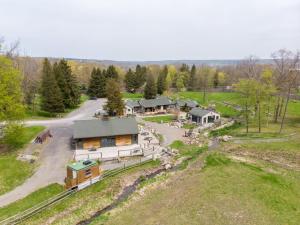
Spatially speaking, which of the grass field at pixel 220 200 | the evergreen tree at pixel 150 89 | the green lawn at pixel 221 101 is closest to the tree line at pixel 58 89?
the evergreen tree at pixel 150 89

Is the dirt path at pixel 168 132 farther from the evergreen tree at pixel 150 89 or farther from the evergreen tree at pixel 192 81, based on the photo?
the evergreen tree at pixel 192 81

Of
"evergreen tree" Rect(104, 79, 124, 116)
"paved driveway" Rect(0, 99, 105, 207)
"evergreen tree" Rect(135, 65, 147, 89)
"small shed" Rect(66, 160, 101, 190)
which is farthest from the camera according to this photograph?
"evergreen tree" Rect(135, 65, 147, 89)

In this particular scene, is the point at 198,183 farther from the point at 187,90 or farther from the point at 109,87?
the point at 187,90

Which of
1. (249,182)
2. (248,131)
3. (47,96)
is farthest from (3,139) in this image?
(248,131)

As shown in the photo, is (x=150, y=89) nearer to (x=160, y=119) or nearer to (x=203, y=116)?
(x=160, y=119)

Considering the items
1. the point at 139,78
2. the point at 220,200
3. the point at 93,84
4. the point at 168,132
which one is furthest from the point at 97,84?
the point at 220,200

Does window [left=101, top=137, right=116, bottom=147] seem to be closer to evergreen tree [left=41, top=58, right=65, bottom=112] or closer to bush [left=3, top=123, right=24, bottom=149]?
bush [left=3, top=123, right=24, bottom=149]

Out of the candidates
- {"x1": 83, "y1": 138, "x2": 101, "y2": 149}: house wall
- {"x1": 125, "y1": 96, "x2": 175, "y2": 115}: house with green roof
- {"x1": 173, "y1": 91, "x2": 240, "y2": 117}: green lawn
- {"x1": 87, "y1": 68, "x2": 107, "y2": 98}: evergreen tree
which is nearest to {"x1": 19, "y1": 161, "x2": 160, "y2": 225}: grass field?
{"x1": 83, "y1": 138, "x2": 101, "y2": 149}: house wall
